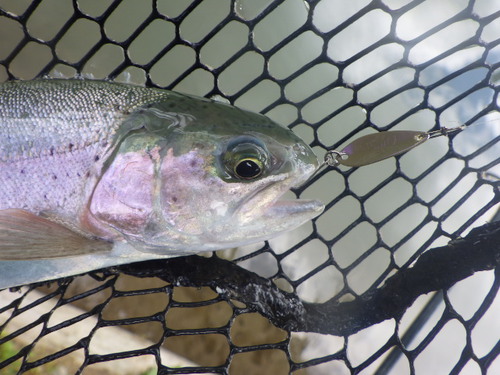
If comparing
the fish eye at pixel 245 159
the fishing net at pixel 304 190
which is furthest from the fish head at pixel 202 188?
the fishing net at pixel 304 190

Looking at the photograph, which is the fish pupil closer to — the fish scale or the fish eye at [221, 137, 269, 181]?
the fish eye at [221, 137, 269, 181]

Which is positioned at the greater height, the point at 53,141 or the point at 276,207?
the point at 53,141

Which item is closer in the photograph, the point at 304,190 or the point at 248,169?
the point at 248,169

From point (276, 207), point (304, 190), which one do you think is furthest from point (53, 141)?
point (304, 190)

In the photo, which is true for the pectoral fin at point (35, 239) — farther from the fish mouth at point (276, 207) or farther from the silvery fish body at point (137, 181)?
the fish mouth at point (276, 207)

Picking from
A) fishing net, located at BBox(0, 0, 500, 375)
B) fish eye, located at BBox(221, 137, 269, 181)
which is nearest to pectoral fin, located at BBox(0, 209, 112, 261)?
fish eye, located at BBox(221, 137, 269, 181)

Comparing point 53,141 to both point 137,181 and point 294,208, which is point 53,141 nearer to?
point 137,181

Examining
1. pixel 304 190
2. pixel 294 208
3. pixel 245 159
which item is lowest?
pixel 294 208
